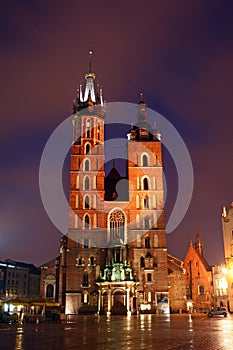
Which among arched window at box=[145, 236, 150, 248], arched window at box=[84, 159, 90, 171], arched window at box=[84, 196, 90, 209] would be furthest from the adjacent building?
arched window at box=[84, 159, 90, 171]

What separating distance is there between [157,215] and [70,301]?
19.5 m

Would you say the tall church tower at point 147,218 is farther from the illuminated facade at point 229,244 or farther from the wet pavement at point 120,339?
the wet pavement at point 120,339

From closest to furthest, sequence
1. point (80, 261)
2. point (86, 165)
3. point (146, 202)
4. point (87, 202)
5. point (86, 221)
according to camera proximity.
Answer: point (80, 261) → point (86, 221) → point (87, 202) → point (146, 202) → point (86, 165)

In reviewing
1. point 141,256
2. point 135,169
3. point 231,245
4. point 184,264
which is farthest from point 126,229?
point 184,264

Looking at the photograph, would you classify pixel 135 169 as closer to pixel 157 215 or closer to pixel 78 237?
pixel 157 215

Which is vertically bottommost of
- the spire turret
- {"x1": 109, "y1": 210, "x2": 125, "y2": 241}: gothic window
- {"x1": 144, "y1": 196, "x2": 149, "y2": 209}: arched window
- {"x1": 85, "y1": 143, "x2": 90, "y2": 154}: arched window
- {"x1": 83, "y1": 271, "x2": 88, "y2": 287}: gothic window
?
{"x1": 83, "y1": 271, "x2": 88, "y2": 287}: gothic window

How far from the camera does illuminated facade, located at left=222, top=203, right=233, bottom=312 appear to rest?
5831 centimetres

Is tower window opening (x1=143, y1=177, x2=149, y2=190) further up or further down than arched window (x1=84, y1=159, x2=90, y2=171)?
further down

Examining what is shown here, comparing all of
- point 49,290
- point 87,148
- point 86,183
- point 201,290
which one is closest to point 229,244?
point 201,290

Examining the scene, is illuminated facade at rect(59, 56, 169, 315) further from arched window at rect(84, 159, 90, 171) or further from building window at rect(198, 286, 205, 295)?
building window at rect(198, 286, 205, 295)

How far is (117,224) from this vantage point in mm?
63906

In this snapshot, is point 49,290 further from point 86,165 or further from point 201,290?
point 201,290

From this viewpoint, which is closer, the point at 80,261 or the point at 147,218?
the point at 80,261

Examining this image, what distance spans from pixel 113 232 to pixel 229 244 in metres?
18.5
